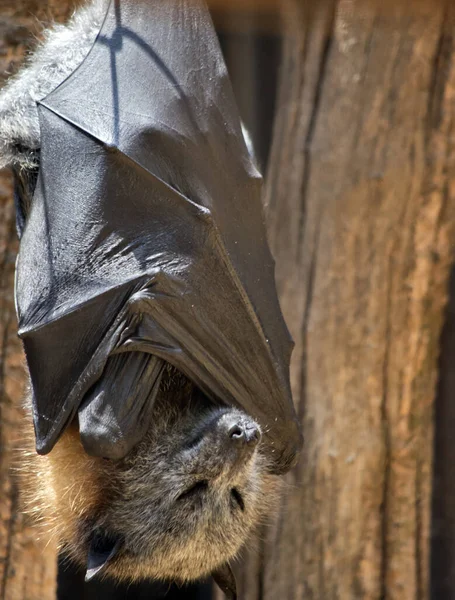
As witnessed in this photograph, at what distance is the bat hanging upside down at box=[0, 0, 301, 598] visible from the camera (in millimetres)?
2475

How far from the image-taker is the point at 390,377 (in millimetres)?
3668

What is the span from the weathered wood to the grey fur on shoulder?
105 centimetres

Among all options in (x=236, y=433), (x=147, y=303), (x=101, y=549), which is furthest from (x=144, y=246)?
(x=101, y=549)

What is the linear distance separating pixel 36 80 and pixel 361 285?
1519 millimetres

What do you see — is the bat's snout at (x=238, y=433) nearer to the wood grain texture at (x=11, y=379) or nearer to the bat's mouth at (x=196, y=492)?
the bat's mouth at (x=196, y=492)

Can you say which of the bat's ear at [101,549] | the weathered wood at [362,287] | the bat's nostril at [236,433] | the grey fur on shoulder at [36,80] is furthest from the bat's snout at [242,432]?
the weathered wood at [362,287]

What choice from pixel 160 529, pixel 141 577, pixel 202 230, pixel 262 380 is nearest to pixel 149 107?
A: pixel 202 230

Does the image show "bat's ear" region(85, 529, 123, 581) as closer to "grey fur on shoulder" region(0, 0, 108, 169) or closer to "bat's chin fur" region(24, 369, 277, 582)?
"bat's chin fur" region(24, 369, 277, 582)

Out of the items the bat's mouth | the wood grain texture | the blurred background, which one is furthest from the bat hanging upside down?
the blurred background

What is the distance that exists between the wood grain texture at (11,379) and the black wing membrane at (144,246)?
1.17 ft

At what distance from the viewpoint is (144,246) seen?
99.3 inches

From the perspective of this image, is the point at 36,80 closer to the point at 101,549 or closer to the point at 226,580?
the point at 101,549

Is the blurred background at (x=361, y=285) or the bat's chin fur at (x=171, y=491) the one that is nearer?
the bat's chin fur at (x=171, y=491)

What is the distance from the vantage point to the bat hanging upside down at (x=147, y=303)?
2.47 metres
